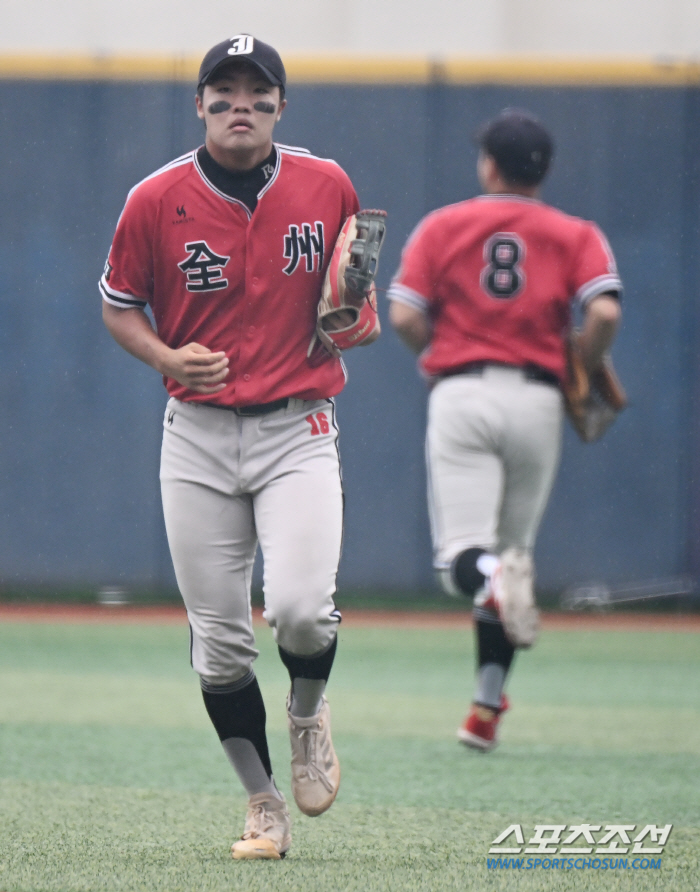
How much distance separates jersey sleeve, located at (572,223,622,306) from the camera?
547 cm

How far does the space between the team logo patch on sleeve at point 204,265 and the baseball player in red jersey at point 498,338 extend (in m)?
1.82

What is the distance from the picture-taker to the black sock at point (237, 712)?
3.90 metres

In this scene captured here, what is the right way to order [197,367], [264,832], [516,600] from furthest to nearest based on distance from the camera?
[516,600] < [264,832] < [197,367]

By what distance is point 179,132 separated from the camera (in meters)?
10.2

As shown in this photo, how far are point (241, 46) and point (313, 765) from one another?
1.85 meters

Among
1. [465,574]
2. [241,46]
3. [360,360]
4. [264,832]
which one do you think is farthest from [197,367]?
[360,360]

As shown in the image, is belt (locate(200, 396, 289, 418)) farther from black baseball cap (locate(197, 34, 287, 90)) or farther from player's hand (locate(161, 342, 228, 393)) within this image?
black baseball cap (locate(197, 34, 287, 90))

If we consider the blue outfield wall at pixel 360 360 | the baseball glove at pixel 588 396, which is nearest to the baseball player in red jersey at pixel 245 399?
the baseball glove at pixel 588 396

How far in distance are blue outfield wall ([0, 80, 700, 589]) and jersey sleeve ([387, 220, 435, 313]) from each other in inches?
180

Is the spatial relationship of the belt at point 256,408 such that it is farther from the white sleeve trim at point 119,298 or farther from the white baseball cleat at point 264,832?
the white baseball cleat at point 264,832

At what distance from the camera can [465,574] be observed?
16.8 feet

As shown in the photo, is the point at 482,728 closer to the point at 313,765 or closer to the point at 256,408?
the point at 313,765

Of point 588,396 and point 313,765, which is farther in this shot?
point 588,396

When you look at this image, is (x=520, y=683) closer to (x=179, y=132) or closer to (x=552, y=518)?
(x=552, y=518)
